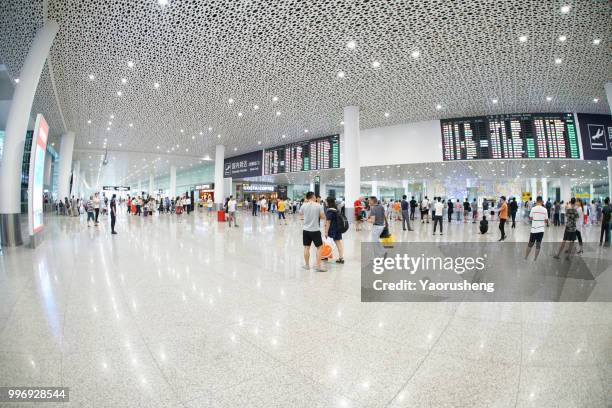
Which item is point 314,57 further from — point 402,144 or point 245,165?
A: point 245,165

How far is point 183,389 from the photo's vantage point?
2068 millimetres

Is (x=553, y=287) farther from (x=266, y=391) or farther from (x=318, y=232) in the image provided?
(x=266, y=391)

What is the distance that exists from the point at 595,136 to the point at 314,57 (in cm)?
1617

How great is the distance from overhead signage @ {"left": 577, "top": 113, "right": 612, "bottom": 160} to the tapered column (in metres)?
23.5

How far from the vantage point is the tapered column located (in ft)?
25.9

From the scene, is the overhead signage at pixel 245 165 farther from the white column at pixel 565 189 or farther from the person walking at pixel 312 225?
the white column at pixel 565 189

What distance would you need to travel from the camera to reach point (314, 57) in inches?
417

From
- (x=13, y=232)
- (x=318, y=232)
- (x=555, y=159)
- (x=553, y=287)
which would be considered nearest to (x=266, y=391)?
(x=318, y=232)

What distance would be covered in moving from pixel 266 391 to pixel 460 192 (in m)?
35.8

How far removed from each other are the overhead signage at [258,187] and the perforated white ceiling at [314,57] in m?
26.4

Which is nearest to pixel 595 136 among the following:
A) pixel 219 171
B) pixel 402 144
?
pixel 402 144

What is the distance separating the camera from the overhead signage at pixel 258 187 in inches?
1738

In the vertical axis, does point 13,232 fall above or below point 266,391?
above

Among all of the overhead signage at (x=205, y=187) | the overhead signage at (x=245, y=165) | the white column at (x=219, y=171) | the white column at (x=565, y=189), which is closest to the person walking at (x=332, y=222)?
the overhead signage at (x=245, y=165)
